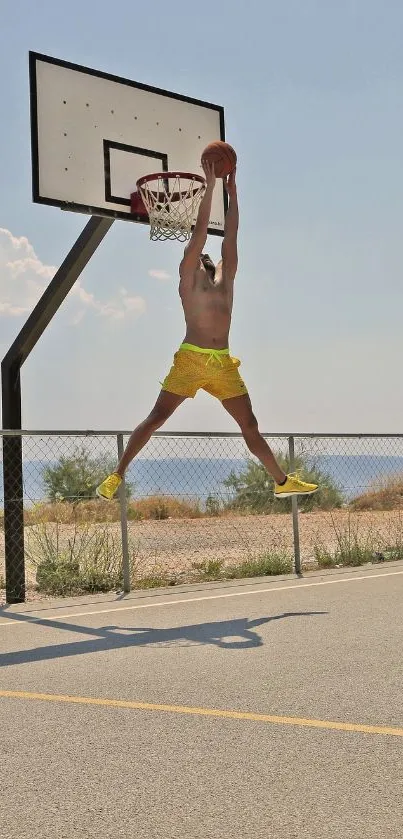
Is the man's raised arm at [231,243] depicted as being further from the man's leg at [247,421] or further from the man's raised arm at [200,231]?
the man's leg at [247,421]

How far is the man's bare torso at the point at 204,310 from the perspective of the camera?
7309mm

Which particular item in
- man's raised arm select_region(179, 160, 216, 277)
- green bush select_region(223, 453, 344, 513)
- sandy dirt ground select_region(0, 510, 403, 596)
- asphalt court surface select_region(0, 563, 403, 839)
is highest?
man's raised arm select_region(179, 160, 216, 277)

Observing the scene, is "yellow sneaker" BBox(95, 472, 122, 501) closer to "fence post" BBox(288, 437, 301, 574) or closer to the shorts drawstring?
the shorts drawstring

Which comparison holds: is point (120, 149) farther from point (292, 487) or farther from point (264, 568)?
point (264, 568)

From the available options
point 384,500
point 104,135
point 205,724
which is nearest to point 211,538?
point 384,500

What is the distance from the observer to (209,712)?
4.11 m

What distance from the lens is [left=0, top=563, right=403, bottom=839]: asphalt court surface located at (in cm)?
296

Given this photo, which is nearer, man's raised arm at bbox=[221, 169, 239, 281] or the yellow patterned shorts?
the yellow patterned shorts

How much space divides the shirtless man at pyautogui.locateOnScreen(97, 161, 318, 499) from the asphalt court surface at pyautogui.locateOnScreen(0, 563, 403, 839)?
1485 mm

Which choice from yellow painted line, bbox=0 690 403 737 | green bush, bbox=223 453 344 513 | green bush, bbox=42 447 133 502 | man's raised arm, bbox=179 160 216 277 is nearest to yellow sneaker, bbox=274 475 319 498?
man's raised arm, bbox=179 160 216 277

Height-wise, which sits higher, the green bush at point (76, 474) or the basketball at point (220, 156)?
the basketball at point (220, 156)

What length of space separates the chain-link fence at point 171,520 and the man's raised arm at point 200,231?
1.81 meters

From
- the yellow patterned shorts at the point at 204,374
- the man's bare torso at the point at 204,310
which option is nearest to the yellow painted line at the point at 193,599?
the yellow patterned shorts at the point at 204,374

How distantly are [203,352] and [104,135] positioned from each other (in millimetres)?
3029
